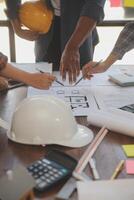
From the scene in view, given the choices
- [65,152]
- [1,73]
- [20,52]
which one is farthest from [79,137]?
[20,52]

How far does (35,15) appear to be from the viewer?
1331 mm

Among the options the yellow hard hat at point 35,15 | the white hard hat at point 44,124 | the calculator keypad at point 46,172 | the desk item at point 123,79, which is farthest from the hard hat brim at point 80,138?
the yellow hard hat at point 35,15

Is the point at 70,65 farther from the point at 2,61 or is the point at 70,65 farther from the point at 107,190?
the point at 107,190

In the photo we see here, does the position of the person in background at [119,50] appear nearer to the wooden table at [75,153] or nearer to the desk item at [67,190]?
the wooden table at [75,153]

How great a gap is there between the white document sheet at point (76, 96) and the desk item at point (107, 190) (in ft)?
1.19

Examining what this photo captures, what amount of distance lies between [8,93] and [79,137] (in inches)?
15.9

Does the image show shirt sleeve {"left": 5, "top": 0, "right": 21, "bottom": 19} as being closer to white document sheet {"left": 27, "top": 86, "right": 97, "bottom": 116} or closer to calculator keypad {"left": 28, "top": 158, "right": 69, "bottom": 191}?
white document sheet {"left": 27, "top": 86, "right": 97, "bottom": 116}

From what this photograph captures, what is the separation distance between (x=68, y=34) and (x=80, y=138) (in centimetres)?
84

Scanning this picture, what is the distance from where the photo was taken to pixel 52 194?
658 millimetres

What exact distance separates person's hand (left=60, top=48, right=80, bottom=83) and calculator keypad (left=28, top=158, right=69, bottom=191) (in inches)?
23.4

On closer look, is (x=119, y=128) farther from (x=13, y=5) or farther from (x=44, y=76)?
(x=13, y=5)

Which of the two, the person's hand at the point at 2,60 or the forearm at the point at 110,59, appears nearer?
the person's hand at the point at 2,60

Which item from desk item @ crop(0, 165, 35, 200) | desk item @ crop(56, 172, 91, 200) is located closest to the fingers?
desk item @ crop(56, 172, 91, 200)

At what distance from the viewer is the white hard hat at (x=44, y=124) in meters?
0.82
